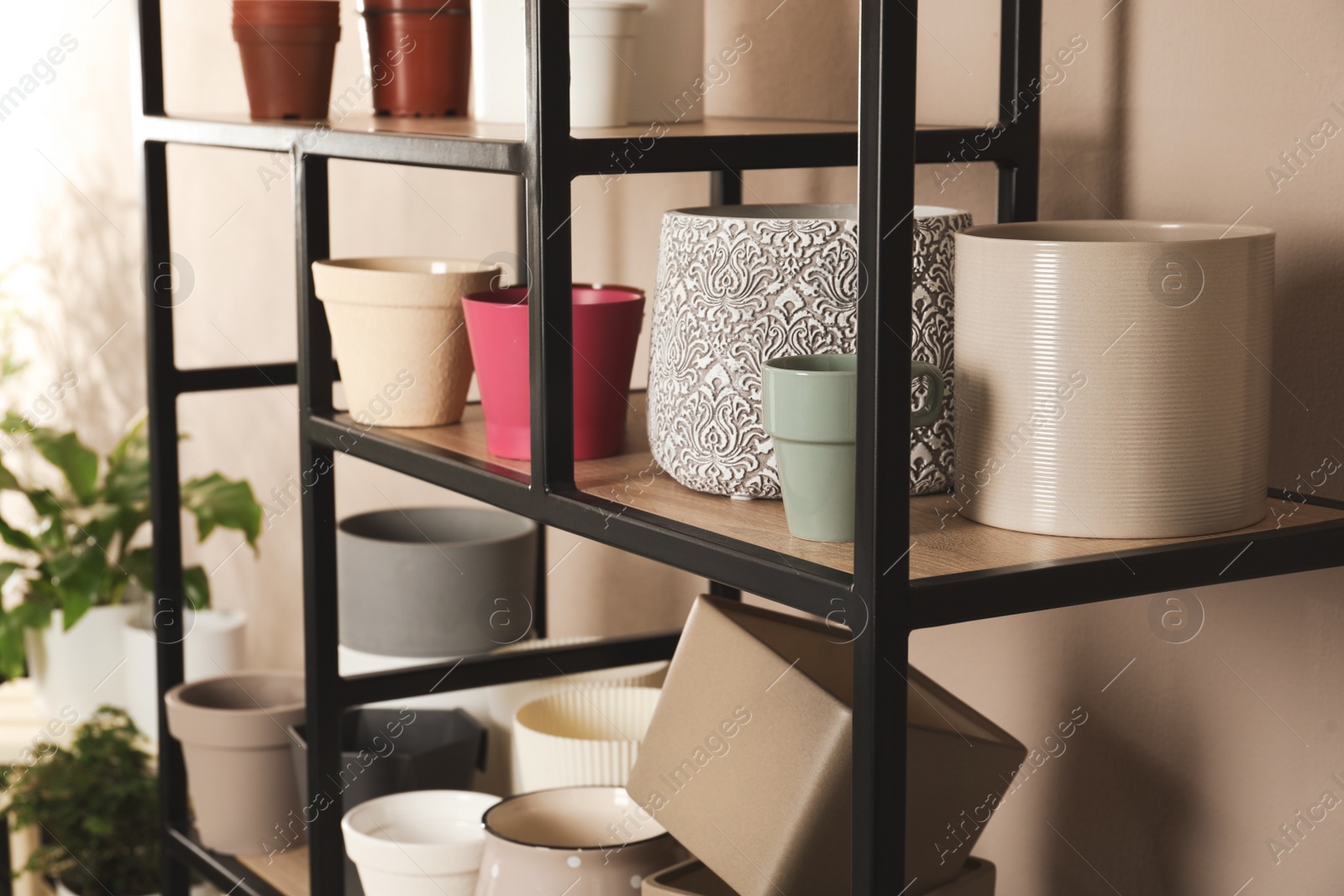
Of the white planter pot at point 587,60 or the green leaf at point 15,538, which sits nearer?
the white planter pot at point 587,60

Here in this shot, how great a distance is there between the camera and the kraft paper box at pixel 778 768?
34.1 inches

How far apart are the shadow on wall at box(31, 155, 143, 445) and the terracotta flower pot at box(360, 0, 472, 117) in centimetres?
164

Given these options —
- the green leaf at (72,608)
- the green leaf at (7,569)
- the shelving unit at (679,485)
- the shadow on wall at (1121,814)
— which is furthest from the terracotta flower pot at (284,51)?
the green leaf at (7,569)

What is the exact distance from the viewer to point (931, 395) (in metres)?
0.77

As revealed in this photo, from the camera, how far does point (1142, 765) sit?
1081 millimetres

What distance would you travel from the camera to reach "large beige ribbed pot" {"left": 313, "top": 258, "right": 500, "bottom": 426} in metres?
1.12

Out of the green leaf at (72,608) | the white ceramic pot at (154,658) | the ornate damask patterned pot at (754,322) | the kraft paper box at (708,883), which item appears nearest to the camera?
the ornate damask patterned pot at (754,322)

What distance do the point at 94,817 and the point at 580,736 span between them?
2.87 ft

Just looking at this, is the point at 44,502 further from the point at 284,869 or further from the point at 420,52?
the point at 420,52

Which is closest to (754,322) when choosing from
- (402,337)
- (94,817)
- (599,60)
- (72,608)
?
(599,60)

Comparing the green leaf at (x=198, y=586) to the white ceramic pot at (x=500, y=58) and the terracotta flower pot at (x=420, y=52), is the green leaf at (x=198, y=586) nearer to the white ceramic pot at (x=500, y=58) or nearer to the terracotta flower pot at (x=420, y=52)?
the terracotta flower pot at (x=420, y=52)

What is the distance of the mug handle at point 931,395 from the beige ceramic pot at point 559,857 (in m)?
0.42

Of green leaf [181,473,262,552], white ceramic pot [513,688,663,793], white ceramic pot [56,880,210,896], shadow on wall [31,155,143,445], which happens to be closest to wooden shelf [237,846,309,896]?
white ceramic pot [513,688,663,793]

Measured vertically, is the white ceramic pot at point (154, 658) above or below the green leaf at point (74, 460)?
below
